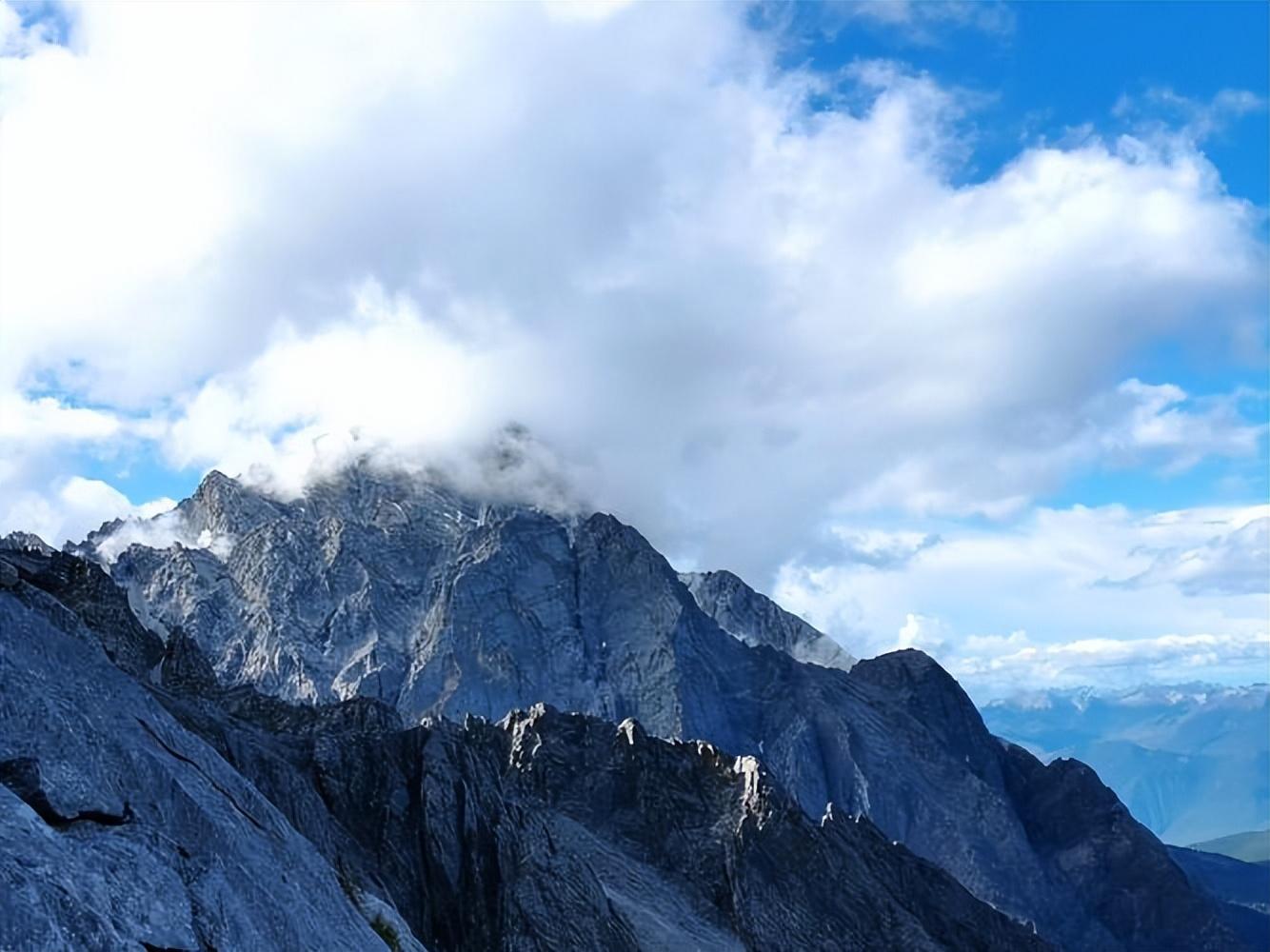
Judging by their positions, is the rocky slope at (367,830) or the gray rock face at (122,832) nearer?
the gray rock face at (122,832)

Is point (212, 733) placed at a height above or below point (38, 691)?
above

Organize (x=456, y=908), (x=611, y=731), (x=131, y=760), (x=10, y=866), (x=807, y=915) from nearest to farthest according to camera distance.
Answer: (x=10, y=866), (x=131, y=760), (x=456, y=908), (x=807, y=915), (x=611, y=731)

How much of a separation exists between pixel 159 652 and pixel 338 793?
39.0 metres

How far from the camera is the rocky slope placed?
26625mm

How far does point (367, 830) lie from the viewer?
9738 cm

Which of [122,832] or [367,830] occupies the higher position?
[367,830]

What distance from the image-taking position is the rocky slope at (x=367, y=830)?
26.6 m

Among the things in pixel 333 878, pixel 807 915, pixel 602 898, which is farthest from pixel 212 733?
pixel 807 915

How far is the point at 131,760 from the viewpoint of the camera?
30.6 metres

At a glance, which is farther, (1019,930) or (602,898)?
(1019,930)

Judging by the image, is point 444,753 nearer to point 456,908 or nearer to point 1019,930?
point 456,908

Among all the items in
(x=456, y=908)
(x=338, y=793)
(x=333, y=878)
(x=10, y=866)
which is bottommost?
(x=10, y=866)

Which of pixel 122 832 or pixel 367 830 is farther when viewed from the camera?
pixel 367 830

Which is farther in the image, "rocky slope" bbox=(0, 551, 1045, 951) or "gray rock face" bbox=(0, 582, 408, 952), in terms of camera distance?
"rocky slope" bbox=(0, 551, 1045, 951)
